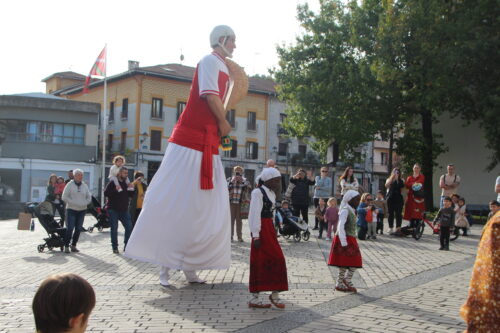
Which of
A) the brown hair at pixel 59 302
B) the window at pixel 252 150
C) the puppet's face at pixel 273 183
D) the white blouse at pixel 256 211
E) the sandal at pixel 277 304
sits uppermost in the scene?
the window at pixel 252 150

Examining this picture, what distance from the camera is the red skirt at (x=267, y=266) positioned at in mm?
6160

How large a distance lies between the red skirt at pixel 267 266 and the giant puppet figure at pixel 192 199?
946 mm

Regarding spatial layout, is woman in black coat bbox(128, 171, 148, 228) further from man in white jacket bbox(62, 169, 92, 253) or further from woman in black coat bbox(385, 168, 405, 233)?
woman in black coat bbox(385, 168, 405, 233)

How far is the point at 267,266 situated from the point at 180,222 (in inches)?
52.2

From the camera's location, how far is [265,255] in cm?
627

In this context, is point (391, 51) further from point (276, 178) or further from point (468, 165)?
point (276, 178)

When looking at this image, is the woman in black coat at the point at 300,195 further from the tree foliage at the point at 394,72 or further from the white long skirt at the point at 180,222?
the tree foliage at the point at 394,72

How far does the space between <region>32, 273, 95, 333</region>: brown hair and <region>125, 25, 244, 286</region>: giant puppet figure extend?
466cm

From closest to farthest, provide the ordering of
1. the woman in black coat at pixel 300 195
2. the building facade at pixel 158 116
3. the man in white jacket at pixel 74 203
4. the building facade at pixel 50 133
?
the man in white jacket at pixel 74 203, the woman in black coat at pixel 300 195, the building facade at pixel 50 133, the building facade at pixel 158 116

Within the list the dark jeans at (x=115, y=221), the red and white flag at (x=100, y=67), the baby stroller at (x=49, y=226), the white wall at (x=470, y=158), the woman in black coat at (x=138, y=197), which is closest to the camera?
the dark jeans at (x=115, y=221)

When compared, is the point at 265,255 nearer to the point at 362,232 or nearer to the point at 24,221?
the point at 362,232

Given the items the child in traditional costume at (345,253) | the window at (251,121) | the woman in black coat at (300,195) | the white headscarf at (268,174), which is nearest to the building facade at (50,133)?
the window at (251,121)

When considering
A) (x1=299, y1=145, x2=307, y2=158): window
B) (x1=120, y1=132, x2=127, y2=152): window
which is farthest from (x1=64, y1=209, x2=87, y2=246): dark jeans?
(x1=299, y1=145, x2=307, y2=158): window

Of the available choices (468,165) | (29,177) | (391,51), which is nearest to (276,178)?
(391,51)
